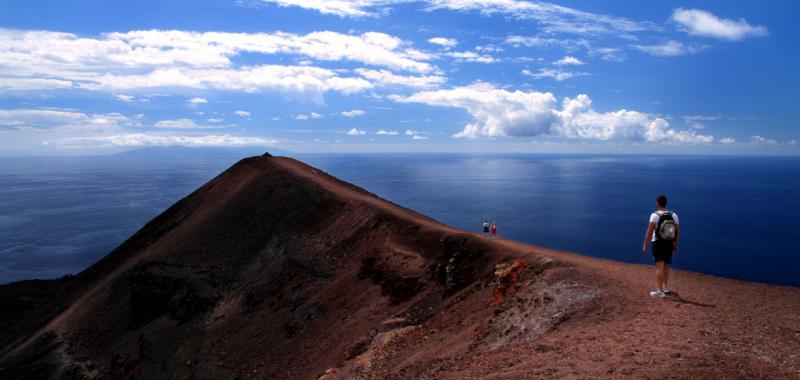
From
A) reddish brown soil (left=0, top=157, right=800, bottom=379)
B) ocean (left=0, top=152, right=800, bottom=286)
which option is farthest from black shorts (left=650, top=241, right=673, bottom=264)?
ocean (left=0, top=152, right=800, bottom=286)

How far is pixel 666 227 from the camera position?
45.0 feet

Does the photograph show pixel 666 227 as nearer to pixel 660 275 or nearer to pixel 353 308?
pixel 660 275

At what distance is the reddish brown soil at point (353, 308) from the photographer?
37.3 ft

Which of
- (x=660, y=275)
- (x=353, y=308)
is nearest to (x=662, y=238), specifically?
(x=660, y=275)

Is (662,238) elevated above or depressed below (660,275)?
above

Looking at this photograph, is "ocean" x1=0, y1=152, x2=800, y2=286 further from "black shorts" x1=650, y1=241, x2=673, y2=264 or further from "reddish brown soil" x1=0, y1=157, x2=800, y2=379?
"black shorts" x1=650, y1=241, x2=673, y2=264

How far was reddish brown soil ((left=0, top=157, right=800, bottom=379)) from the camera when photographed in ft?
37.3

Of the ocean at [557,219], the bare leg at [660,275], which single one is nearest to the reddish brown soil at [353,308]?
the bare leg at [660,275]

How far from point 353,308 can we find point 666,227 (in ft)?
51.7

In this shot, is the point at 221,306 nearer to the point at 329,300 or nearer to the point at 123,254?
the point at 329,300

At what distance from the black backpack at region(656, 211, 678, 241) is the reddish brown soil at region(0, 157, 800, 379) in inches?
71.7

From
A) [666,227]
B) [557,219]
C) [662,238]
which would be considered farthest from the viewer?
[557,219]

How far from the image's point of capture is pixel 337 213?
115 ft

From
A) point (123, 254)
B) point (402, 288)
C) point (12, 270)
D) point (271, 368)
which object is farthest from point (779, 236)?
point (12, 270)
